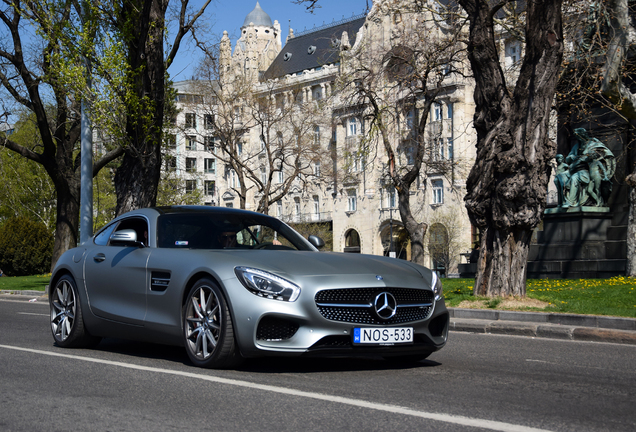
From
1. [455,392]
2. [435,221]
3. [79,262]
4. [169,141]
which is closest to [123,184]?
[169,141]

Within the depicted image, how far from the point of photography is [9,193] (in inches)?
2254

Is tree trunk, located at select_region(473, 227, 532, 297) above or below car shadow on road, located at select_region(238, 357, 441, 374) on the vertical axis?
above

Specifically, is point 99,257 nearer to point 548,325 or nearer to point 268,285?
point 268,285

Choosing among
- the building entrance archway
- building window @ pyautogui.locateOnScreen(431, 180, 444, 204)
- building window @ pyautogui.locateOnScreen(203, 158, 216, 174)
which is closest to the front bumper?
building window @ pyautogui.locateOnScreen(431, 180, 444, 204)

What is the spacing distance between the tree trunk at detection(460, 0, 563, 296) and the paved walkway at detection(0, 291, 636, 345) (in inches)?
65.3

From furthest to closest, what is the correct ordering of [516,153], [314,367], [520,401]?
[516,153] → [314,367] → [520,401]

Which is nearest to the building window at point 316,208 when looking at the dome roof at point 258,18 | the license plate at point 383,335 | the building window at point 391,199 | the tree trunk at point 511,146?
the building window at point 391,199

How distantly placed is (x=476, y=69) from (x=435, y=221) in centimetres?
5258

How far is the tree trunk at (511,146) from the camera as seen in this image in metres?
13.3

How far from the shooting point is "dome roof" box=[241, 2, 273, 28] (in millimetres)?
102438

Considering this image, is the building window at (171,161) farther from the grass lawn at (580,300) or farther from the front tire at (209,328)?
the front tire at (209,328)

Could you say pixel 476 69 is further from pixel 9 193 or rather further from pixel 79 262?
pixel 9 193

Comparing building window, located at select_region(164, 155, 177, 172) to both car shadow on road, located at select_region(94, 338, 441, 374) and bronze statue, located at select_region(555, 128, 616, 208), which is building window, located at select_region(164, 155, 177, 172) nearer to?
bronze statue, located at select_region(555, 128, 616, 208)

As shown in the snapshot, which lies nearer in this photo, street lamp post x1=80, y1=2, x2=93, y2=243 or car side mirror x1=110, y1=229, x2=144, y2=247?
car side mirror x1=110, y1=229, x2=144, y2=247
